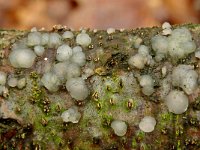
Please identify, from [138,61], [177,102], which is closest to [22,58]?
[138,61]

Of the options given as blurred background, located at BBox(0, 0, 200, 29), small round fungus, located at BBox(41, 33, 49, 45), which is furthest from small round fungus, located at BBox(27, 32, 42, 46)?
blurred background, located at BBox(0, 0, 200, 29)

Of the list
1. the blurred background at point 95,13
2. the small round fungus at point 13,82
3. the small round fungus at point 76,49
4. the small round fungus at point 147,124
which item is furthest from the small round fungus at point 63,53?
the blurred background at point 95,13

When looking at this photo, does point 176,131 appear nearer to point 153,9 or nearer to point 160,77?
point 160,77

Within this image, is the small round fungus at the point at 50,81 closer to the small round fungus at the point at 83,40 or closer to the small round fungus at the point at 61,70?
the small round fungus at the point at 61,70

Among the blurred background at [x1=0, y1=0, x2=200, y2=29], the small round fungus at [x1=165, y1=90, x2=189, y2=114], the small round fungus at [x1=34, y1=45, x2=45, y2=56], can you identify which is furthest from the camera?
the blurred background at [x1=0, y1=0, x2=200, y2=29]

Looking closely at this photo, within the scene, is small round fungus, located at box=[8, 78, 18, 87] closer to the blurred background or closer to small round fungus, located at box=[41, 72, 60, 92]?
small round fungus, located at box=[41, 72, 60, 92]
